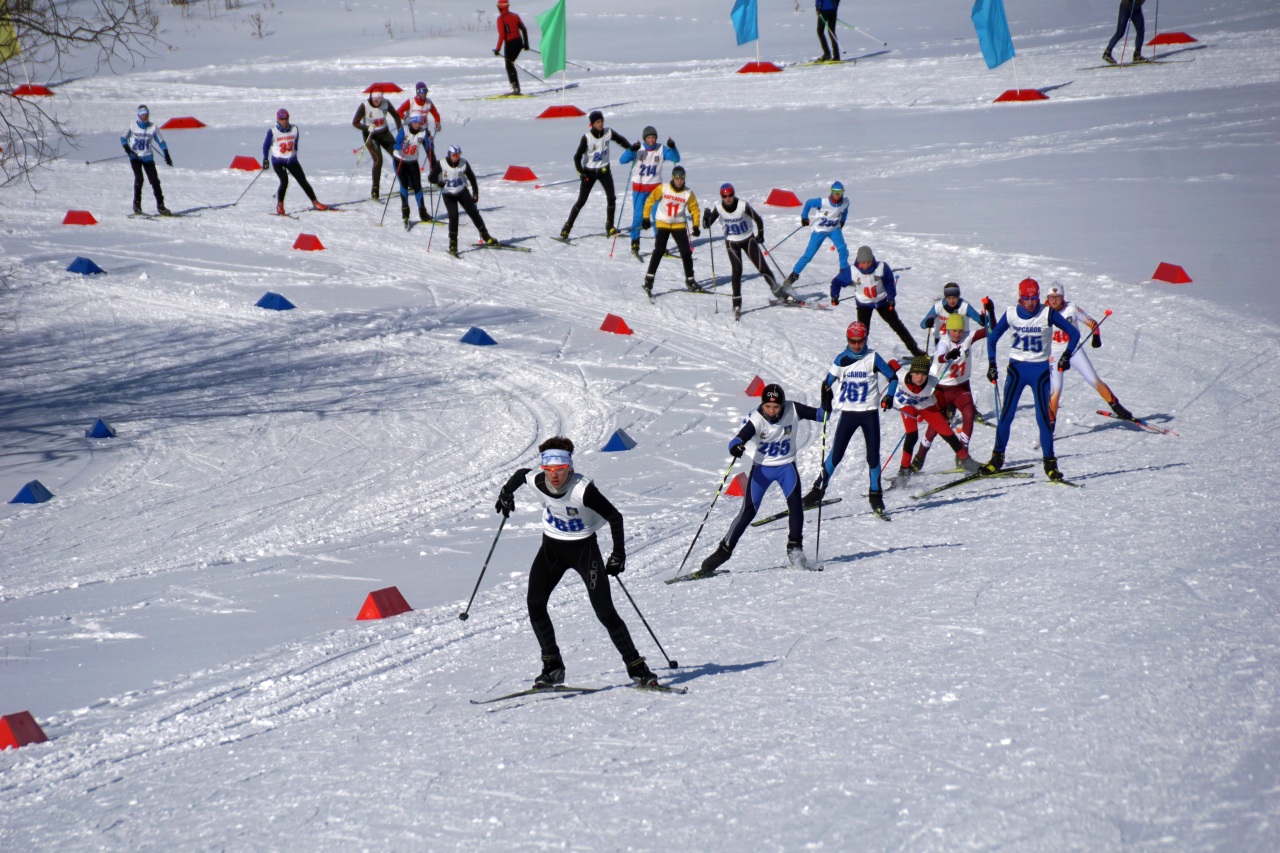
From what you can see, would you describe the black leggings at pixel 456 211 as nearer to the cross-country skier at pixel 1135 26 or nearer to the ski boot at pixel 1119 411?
the ski boot at pixel 1119 411

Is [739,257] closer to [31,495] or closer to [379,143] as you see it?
[379,143]

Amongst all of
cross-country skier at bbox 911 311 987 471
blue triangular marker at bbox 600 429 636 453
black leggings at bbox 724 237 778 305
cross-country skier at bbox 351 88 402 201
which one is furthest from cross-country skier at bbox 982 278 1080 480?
cross-country skier at bbox 351 88 402 201

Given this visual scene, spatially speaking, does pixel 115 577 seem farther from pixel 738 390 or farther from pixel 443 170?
pixel 443 170

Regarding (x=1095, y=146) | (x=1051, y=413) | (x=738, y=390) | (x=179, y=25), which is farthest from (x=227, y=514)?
(x=179, y=25)

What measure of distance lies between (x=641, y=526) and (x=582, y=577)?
3629mm

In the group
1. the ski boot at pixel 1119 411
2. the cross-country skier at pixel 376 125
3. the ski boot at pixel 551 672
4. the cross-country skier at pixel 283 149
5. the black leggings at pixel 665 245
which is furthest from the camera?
the cross-country skier at pixel 376 125

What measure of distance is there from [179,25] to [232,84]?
8557mm

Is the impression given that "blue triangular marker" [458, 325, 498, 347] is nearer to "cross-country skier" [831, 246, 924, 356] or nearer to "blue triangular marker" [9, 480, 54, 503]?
"cross-country skier" [831, 246, 924, 356]

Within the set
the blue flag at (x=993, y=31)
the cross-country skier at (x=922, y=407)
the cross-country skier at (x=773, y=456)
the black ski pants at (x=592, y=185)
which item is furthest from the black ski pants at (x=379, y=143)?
the cross-country skier at (x=773, y=456)

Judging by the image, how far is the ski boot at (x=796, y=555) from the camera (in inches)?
350

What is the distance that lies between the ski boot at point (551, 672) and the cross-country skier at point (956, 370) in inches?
195

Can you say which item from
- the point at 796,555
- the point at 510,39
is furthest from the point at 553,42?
the point at 796,555

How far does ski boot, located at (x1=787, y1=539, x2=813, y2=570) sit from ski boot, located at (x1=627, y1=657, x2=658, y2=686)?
2.40m

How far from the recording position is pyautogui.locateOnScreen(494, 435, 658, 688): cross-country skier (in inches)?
253
